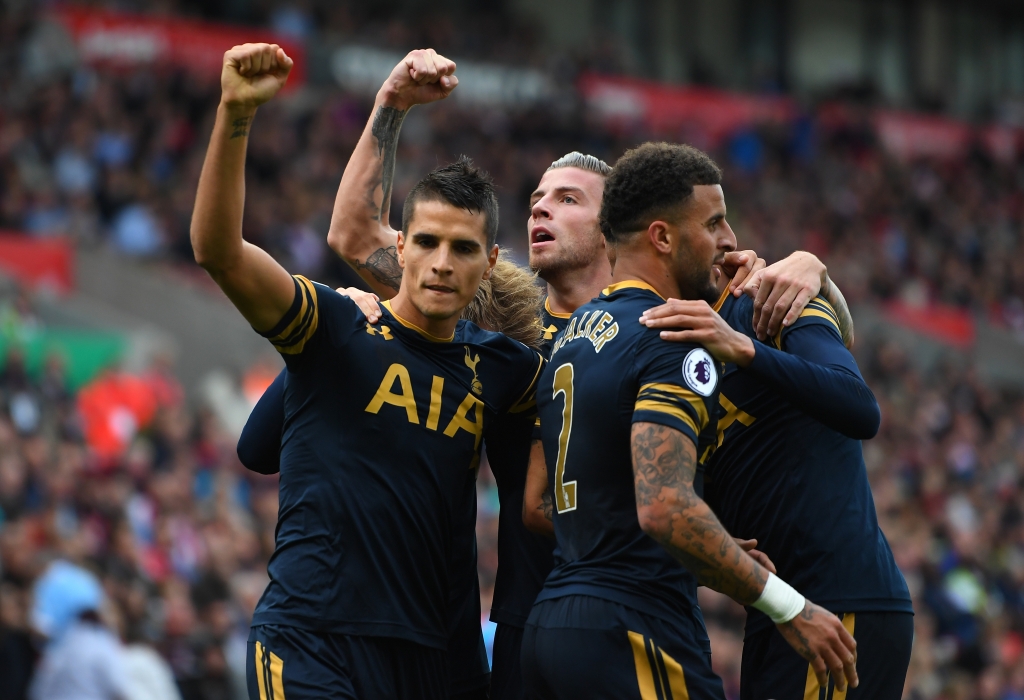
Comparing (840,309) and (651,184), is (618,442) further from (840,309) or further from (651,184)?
(840,309)

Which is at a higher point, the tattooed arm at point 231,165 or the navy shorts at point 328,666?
the tattooed arm at point 231,165

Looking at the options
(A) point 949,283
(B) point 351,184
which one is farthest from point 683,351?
(A) point 949,283

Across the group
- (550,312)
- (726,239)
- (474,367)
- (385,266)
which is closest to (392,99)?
(385,266)

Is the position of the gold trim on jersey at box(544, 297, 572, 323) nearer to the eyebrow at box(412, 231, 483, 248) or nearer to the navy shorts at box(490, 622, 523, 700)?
the eyebrow at box(412, 231, 483, 248)

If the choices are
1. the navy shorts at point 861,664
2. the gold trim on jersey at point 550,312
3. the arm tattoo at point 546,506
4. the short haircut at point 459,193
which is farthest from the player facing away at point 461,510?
the navy shorts at point 861,664

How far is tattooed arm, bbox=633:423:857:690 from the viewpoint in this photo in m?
3.64

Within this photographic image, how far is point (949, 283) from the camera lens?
89.0ft

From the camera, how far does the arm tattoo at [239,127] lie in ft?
12.3

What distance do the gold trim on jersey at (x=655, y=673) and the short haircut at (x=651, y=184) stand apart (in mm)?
1254

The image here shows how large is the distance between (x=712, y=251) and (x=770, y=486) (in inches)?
32.8

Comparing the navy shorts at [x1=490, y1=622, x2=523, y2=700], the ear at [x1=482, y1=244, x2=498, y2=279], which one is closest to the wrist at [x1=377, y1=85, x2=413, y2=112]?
the ear at [x1=482, y1=244, x2=498, y2=279]

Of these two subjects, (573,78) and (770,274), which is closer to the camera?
(770,274)

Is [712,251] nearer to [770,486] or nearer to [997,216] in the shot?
[770,486]

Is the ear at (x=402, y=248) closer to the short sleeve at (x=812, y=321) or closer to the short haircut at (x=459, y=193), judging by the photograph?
the short haircut at (x=459, y=193)
